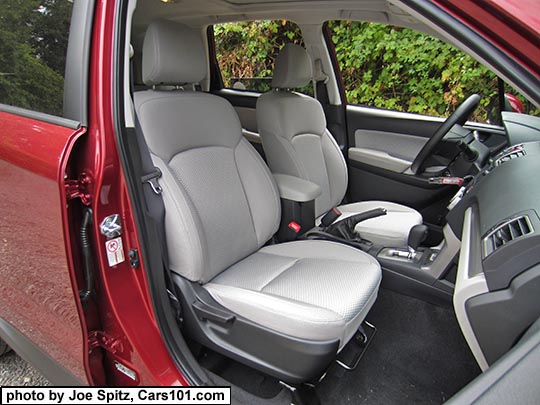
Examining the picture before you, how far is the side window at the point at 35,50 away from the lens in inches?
42.4

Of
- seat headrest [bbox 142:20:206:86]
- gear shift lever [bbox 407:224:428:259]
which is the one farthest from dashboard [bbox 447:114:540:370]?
seat headrest [bbox 142:20:206:86]

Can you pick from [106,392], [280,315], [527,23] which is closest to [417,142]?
[280,315]

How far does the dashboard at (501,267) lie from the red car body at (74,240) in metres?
0.87

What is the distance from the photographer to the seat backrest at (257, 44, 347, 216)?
90.6 inches

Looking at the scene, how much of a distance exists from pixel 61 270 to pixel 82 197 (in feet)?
0.71

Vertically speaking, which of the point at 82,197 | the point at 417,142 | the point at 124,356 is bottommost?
the point at 124,356

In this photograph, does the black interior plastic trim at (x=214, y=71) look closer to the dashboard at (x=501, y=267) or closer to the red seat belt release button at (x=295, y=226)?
the red seat belt release button at (x=295, y=226)

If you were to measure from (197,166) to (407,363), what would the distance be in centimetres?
120

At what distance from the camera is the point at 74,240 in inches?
42.4

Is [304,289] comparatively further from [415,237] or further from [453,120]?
[453,120]

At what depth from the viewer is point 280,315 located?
122 centimetres

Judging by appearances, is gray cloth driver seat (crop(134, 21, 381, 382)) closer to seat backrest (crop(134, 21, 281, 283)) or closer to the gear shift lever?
seat backrest (crop(134, 21, 281, 283))

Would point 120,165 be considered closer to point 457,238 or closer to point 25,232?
point 25,232

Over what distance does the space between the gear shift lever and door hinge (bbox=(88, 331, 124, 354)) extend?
1.33 metres
